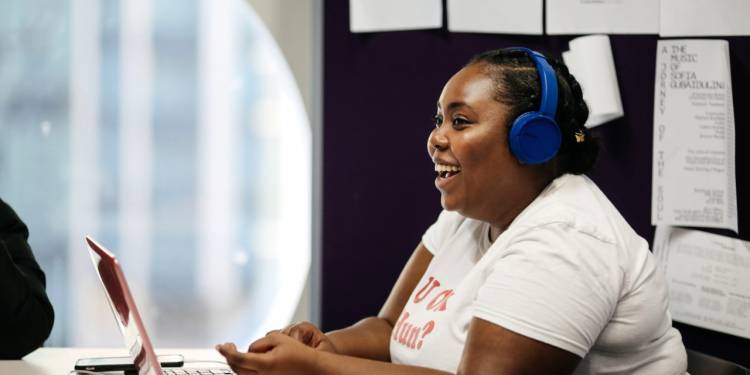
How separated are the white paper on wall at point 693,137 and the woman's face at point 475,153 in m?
0.78

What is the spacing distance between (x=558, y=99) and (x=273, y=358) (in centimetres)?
60

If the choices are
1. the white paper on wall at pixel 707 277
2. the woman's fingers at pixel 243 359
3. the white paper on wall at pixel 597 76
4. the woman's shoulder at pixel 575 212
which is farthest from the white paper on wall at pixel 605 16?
the woman's fingers at pixel 243 359

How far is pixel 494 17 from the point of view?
2189mm

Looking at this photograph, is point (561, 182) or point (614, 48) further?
point (614, 48)

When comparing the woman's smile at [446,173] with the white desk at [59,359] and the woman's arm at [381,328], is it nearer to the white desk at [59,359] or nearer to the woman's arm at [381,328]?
the woman's arm at [381,328]

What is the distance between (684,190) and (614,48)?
0.37 meters

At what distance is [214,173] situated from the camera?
281cm

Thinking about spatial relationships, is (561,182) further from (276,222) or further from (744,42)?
(276,222)

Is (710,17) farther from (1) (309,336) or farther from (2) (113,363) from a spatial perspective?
(2) (113,363)

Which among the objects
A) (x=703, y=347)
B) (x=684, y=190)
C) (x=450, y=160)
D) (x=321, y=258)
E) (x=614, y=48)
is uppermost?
(x=614, y=48)

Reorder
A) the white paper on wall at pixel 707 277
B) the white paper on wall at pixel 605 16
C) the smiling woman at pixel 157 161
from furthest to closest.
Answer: the smiling woman at pixel 157 161 → the white paper on wall at pixel 605 16 → the white paper on wall at pixel 707 277

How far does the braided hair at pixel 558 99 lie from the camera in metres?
1.42

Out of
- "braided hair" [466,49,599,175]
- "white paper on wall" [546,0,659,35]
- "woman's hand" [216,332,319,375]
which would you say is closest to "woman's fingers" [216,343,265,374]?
"woman's hand" [216,332,319,375]

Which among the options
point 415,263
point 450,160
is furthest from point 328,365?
point 415,263
